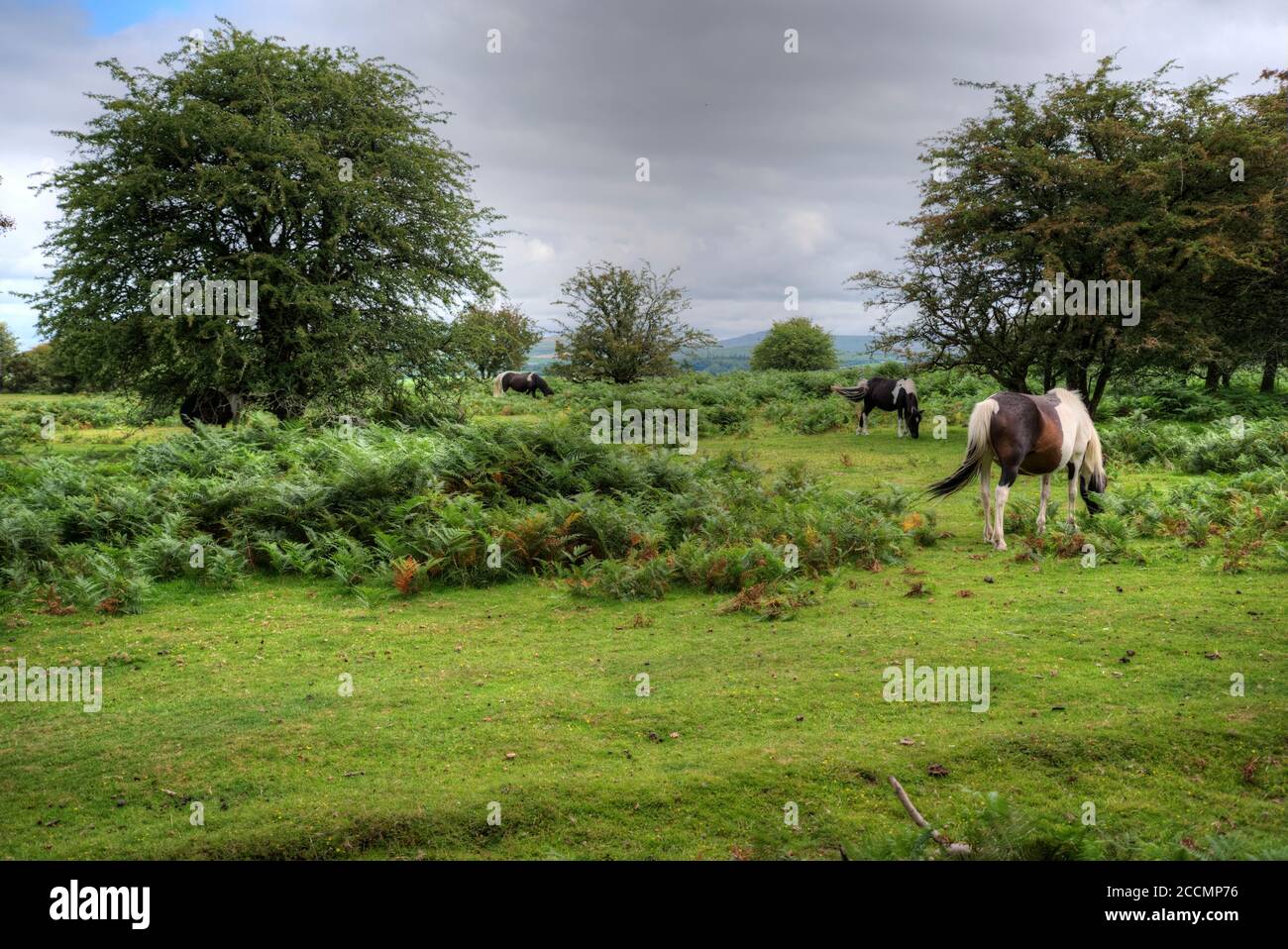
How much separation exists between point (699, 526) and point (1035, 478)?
920 centimetres

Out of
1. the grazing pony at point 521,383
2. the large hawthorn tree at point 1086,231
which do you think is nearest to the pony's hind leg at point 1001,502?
the large hawthorn tree at point 1086,231

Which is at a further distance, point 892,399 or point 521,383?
point 521,383

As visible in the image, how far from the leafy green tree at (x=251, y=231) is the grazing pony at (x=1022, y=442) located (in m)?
14.0

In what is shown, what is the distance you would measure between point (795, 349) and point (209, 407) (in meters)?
47.1

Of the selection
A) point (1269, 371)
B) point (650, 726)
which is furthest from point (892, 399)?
point (650, 726)

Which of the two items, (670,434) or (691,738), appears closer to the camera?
(691,738)

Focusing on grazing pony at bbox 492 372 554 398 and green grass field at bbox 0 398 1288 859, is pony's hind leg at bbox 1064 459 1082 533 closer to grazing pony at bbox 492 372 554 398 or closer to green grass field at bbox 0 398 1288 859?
green grass field at bbox 0 398 1288 859

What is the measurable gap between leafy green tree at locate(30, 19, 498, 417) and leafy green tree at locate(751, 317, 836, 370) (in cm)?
4228

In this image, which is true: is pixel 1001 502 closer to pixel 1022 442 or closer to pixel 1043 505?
pixel 1022 442

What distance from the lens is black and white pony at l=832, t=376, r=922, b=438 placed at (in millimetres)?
24625

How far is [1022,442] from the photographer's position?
11.9m
